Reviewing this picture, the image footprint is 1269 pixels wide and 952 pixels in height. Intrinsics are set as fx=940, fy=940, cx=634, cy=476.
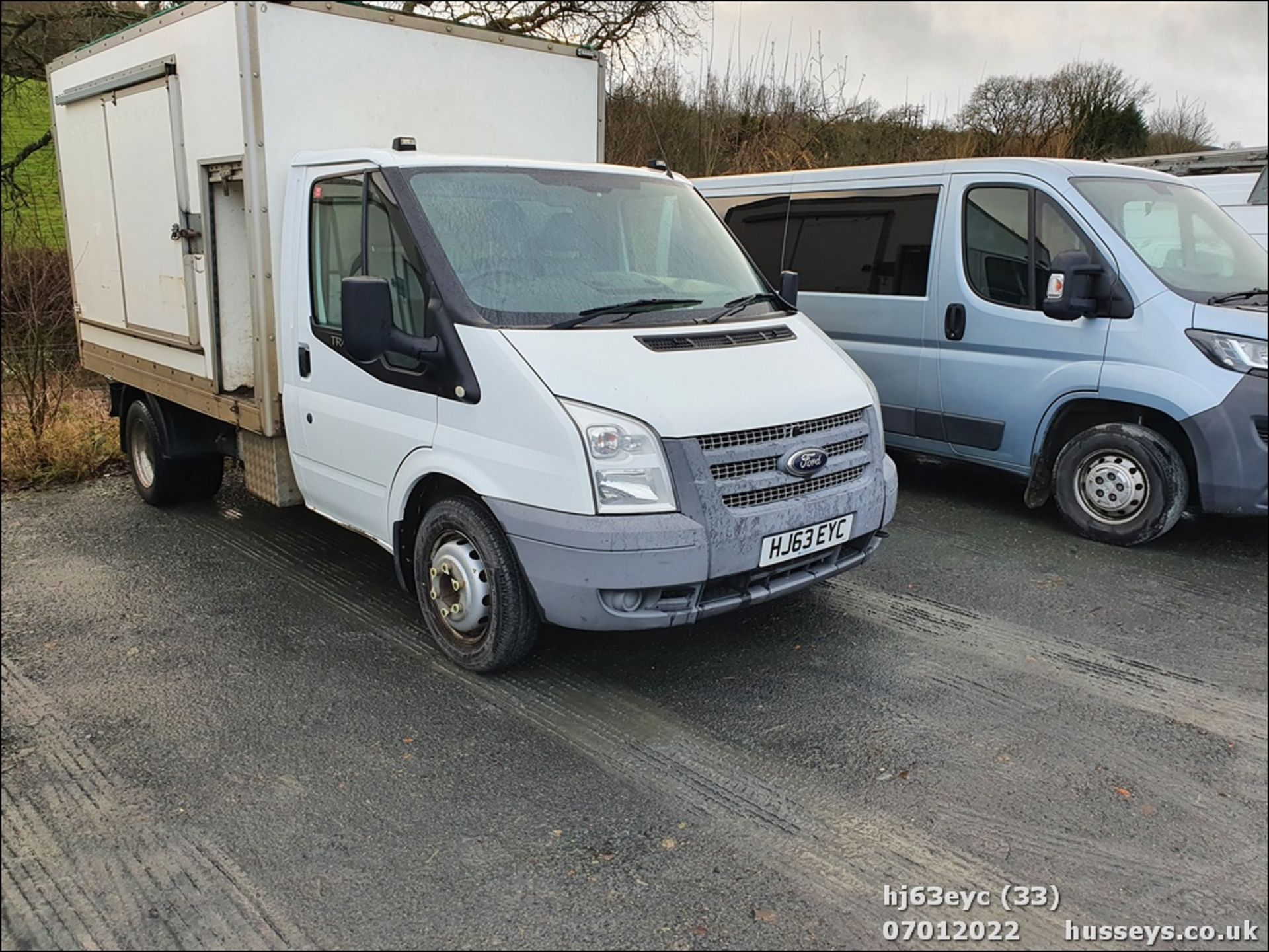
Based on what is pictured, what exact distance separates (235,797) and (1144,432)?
4082 millimetres

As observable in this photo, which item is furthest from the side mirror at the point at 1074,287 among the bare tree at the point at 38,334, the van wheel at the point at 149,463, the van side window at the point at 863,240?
the bare tree at the point at 38,334

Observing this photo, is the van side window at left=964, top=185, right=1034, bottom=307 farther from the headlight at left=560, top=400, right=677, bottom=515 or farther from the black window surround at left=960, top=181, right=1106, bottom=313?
the headlight at left=560, top=400, right=677, bottom=515

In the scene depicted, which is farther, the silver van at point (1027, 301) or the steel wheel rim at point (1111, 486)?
the steel wheel rim at point (1111, 486)

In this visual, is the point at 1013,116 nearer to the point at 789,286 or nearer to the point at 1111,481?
the point at 789,286

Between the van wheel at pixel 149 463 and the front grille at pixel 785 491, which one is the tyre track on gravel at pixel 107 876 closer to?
the front grille at pixel 785 491

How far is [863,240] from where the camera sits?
22.7 feet

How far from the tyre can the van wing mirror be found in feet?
17.4

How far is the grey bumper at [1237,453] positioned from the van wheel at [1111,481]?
1964mm

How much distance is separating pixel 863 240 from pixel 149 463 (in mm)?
5296

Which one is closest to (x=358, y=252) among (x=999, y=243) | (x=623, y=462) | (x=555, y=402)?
(x=555, y=402)

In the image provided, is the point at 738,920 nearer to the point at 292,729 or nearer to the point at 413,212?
the point at 292,729

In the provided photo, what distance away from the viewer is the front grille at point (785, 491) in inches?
143

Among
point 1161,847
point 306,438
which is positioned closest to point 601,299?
point 306,438

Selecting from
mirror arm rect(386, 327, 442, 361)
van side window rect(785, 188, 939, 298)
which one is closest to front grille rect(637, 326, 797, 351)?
mirror arm rect(386, 327, 442, 361)
